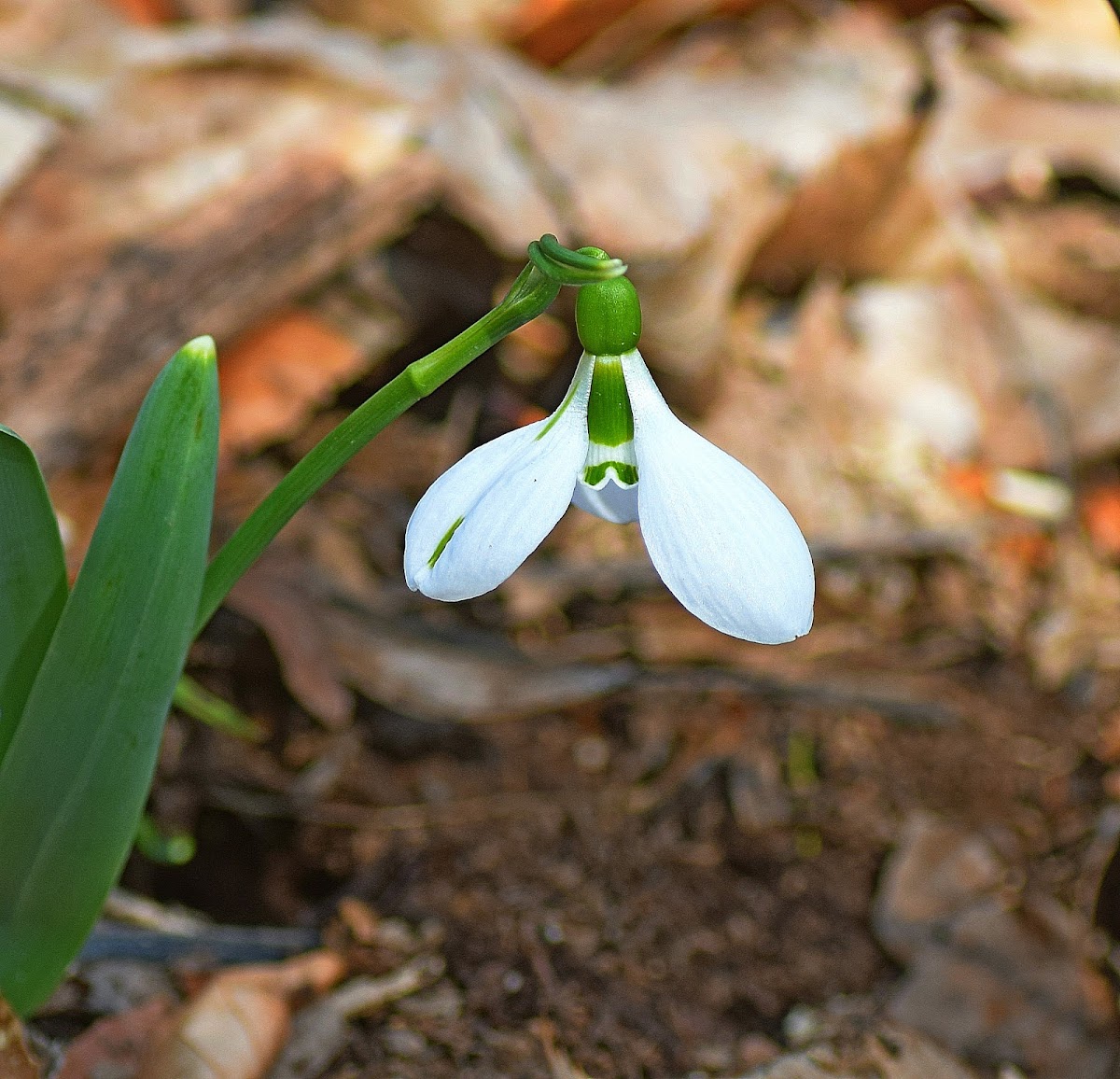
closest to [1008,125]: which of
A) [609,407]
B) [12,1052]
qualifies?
[609,407]

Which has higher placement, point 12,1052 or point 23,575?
point 23,575

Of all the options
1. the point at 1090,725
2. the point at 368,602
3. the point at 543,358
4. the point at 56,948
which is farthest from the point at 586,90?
the point at 56,948

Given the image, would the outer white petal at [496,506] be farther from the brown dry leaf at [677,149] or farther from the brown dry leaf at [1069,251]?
the brown dry leaf at [1069,251]

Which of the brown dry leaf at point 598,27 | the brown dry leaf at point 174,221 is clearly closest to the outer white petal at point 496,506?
the brown dry leaf at point 174,221

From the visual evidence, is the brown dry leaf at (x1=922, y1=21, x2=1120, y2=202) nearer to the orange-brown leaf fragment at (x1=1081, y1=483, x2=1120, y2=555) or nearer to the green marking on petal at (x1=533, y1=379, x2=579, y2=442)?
the orange-brown leaf fragment at (x1=1081, y1=483, x2=1120, y2=555)

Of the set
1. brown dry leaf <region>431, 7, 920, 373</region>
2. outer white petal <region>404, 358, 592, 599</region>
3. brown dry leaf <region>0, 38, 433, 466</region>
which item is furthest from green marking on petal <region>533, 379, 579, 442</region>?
brown dry leaf <region>431, 7, 920, 373</region>

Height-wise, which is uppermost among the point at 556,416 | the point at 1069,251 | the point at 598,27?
the point at 556,416

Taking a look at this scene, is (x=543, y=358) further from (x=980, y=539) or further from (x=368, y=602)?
(x=980, y=539)

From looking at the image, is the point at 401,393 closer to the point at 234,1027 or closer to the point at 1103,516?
the point at 234,1027
